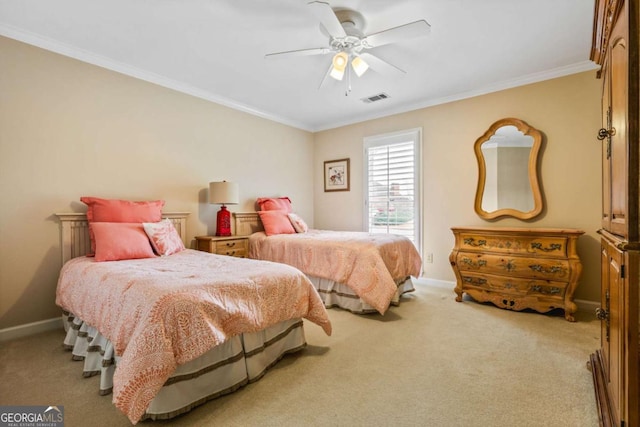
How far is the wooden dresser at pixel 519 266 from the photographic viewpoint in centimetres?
284

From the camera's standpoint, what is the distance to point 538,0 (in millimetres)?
2154

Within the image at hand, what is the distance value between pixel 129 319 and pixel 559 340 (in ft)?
10.0

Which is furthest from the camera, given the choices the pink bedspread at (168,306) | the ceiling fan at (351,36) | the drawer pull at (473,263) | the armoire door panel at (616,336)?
the drawer pull at (473,263)

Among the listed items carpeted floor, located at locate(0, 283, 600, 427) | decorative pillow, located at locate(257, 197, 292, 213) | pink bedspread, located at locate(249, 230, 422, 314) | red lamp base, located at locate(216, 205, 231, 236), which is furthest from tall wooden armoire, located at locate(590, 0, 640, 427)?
decorative pillow, located at locate(257, 197, 292, 213)

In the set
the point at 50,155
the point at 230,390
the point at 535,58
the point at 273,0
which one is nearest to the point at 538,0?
the point at 535,58

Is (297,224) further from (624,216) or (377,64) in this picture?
(624,216)

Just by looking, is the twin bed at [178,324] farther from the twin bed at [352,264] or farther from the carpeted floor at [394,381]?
the twin bed at [352,264]

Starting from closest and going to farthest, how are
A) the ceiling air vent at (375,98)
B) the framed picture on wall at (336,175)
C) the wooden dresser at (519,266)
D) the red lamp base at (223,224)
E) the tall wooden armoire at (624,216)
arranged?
1. the tall wooden armoire at (624,216)
2. the wooden dresser at (519,266)
3. the red lamp base at (223,224)
4. the ceiling air vent at (375,98)
5. the framed picture on wall at (336,175)

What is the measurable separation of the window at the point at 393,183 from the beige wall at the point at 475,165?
0.12 meters

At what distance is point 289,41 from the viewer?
268 cm

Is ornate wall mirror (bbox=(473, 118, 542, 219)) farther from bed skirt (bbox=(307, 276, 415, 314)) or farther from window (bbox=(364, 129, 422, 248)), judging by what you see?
bed skirt (bbox=(307, 276, 415, 314))

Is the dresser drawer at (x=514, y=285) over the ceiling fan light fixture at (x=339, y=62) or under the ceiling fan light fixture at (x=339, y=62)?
under

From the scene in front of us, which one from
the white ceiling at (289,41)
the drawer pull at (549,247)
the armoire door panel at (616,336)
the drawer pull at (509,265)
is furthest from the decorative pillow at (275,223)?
the armoire door panel at (616,336)

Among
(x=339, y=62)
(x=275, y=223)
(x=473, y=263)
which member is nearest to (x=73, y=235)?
(x=275, y=223)
